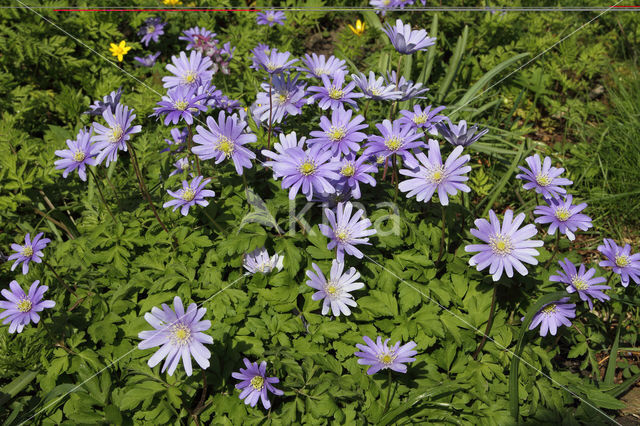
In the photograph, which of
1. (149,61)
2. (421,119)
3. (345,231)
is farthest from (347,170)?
(149,61)

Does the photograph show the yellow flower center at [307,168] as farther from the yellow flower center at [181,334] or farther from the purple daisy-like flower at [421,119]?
the yellow flower center at [181,334]

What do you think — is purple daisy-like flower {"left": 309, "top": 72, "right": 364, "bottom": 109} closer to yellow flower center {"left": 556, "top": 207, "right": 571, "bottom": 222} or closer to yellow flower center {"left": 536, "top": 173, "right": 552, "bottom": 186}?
yellow flower center {"left": 536, "top": 173, "right": 552, "bottom": 186}

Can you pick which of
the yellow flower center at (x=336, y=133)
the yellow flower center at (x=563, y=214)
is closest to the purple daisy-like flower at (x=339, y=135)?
the yellow flower center at (x=336, y=133)

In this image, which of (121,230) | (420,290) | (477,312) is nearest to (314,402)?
(420,290)

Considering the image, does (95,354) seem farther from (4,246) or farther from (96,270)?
(4,246)

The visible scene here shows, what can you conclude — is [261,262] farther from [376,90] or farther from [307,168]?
[376,90]

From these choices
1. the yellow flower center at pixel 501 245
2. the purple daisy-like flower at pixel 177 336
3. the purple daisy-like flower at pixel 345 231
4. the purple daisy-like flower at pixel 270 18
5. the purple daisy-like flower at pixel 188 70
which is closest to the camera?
the purple daisy-like flower at pixel 177 336

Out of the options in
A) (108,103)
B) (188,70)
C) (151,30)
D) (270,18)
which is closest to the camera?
(108,103)
